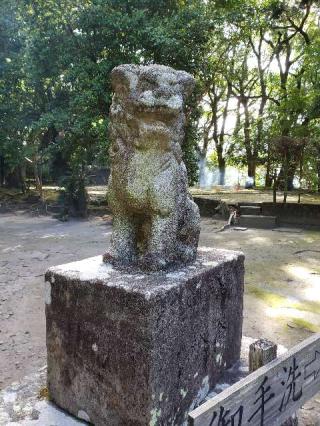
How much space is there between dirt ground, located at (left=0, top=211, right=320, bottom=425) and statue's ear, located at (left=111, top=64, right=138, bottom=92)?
2.50 metres

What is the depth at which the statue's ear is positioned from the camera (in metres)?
2.17

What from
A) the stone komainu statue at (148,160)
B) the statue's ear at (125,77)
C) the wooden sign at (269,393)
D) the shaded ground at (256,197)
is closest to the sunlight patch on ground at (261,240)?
the shaded ground at (256,197)

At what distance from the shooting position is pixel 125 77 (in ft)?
7.14

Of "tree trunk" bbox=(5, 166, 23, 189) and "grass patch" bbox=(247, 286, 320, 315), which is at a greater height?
"tree trunk" bbox=(5, 166, 23, 189)

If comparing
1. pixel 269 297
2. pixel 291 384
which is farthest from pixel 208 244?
pixel 291 384

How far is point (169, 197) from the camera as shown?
2.21 metres

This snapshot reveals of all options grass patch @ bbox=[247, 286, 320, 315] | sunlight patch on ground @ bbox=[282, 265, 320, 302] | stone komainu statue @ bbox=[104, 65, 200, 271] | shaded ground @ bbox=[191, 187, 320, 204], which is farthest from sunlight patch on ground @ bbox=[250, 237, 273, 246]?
stone komainu statue @ bbox=[104, 65, 200, 271]

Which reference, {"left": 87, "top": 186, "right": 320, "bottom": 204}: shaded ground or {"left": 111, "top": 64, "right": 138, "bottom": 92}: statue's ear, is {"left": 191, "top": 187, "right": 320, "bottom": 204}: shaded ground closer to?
{"left": 87, "top": 186, "right": 320, "bottom": 204}: shaded ground

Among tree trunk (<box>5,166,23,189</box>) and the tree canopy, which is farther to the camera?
tree trunk (<box>5,166,23,189</box>)

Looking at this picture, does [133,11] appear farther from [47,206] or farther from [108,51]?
[47,206]

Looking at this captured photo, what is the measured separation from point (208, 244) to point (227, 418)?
747cm

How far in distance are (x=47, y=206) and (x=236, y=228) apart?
7.20 meters

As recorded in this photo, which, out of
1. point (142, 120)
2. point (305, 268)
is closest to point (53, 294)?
point (142, 120)

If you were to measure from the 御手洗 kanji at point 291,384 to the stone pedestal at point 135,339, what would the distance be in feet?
2.11
